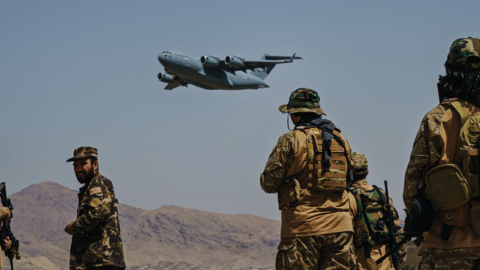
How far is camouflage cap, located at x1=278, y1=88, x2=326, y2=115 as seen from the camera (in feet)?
17.9

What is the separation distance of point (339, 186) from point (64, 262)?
80.4 metres

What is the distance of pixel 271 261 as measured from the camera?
265 ft

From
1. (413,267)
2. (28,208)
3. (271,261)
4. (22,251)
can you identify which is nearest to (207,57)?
(413,267)

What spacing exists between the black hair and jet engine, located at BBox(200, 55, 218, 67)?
34.5 m

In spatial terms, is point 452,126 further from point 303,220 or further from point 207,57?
point 207,57

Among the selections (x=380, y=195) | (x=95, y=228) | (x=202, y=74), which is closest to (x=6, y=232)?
(x=95, y=228)

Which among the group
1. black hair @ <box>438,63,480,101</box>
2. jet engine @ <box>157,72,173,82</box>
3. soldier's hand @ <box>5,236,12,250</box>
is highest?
jet engine @ <box>157,72,173,82</box>

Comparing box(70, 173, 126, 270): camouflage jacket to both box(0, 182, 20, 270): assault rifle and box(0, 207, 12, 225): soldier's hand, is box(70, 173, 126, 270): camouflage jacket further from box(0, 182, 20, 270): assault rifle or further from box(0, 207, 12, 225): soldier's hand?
box(0, 182, 20, 270): assault rifle

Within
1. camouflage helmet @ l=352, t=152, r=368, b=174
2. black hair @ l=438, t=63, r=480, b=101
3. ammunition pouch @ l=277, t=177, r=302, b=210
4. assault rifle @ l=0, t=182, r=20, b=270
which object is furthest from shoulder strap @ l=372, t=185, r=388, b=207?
assault rifle @ l=0, t=182, r=20, b=270

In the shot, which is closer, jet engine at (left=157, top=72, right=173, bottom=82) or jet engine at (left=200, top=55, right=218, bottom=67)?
jet engine at (left=200, top=55, right=218, bottom=67)

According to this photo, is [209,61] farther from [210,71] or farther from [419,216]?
[419,216]

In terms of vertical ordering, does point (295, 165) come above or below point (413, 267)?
above

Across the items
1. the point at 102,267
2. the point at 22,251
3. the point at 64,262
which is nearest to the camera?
the point at 102,267

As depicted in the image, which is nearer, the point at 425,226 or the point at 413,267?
the point at 425,226
